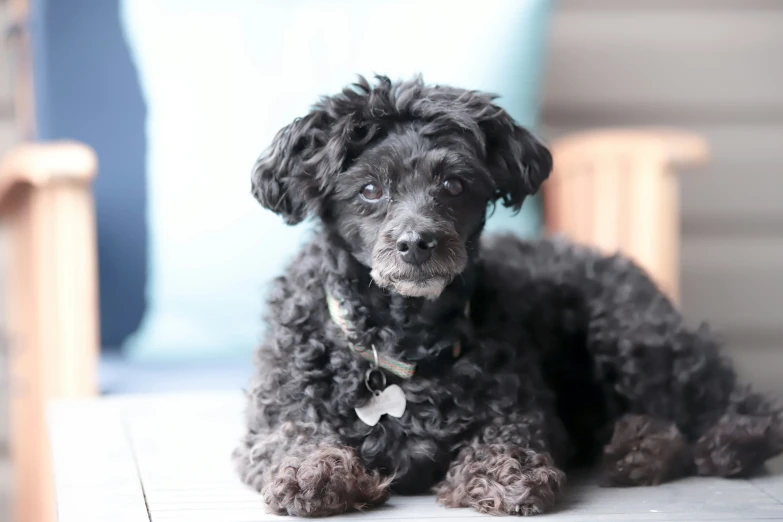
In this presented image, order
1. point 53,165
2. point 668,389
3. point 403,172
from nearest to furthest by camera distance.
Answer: point 403,172
point 668,389
point 53,165

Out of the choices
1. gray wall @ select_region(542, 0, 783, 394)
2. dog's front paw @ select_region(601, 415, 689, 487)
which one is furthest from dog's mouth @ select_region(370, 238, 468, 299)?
gray wall @ select_region(542, 0, 783, 394)

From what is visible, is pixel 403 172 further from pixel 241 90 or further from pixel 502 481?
pixel 241 90

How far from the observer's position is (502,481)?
1.66m

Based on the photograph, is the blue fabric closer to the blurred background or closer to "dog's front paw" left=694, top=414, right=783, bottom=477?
the blurred background

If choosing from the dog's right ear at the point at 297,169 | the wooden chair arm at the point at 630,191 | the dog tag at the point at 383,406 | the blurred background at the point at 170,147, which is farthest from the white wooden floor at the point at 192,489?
the wooden chair arm at the point at 630,191

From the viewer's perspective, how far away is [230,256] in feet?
9.09

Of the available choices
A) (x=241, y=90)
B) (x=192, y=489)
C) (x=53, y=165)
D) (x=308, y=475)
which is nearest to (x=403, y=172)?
(x=308, y=475)

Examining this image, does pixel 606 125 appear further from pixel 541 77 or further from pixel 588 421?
pixel 588 421

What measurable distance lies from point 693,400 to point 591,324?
0.26m

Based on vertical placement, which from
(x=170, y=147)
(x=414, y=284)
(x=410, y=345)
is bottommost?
(x=410, y=345)

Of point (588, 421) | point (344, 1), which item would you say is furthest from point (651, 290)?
point (344, 1)

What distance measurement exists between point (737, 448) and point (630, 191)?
108cm

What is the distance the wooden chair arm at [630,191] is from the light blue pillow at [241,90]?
0.52ft

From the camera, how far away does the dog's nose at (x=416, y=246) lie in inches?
64.7
